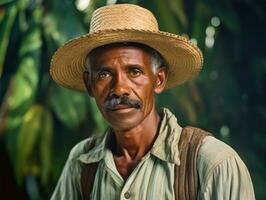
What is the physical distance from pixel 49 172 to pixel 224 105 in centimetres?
68

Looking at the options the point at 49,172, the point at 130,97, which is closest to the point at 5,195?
the point at 49,172

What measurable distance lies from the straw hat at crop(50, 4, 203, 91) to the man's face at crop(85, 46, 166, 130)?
0.03m

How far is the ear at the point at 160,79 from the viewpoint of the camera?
3.41 feet

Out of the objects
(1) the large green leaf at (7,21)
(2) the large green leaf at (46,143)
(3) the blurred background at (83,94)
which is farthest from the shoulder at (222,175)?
(1) the large green leaf at (7,21)

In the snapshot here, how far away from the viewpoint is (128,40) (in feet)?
3.21

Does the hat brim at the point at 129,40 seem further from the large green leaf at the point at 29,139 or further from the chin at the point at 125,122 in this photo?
the large green leaf at the point at 29,139

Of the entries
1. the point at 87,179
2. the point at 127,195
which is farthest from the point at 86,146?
the point at 127,195

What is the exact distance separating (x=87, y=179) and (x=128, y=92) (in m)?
0.20

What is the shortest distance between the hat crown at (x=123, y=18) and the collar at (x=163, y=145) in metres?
0.18

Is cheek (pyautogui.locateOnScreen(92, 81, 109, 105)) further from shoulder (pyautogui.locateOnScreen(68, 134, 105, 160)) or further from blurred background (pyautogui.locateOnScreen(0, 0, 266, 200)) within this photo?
blurred background (pyautogui.locateOnScreen(0, 0, 266, 200))

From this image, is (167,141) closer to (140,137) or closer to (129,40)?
(140,137)

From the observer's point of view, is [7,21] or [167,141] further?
[7,21]

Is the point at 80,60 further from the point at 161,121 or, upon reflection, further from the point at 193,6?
the point at 193,6

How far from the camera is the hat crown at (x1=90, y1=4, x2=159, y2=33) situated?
3.22ft
